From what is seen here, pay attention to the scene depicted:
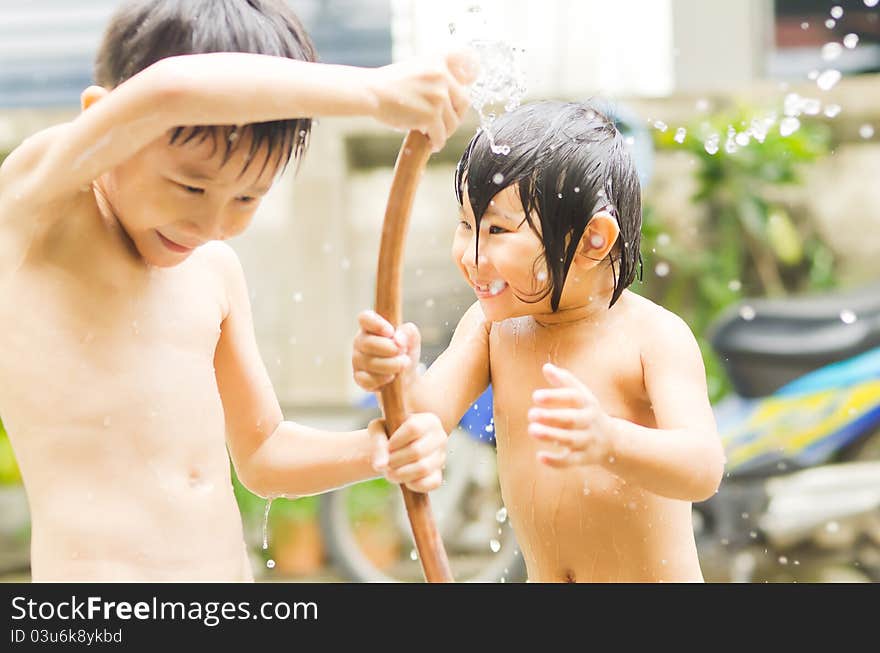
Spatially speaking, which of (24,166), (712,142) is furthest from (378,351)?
(712,142)

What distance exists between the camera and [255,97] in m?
0.66

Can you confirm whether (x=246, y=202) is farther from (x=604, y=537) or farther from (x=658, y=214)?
(x=658, y=214)

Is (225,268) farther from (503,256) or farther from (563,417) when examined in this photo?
(563,417)

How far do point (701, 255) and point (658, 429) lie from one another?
4.17ft

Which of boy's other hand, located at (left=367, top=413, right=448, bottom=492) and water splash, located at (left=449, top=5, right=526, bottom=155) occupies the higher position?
water splash, located at (left=449, top=5, right=526, bottom=155)

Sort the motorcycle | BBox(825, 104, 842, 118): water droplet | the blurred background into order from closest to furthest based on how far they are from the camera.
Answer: the blurred background, the motorcycle, BBox(825, 104, 842, 118): water droplet

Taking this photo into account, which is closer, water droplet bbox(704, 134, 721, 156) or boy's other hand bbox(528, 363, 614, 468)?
boy's other hand bbox(528, 363, 614, 468)

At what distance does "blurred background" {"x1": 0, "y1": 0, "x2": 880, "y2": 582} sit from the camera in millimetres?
1687

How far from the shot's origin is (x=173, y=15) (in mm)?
750

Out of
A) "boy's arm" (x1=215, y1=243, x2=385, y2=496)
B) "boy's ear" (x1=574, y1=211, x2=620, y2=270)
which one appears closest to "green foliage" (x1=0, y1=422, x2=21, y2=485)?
"boy's arm" (x1=215, y1=243, x2=385, y2=496)

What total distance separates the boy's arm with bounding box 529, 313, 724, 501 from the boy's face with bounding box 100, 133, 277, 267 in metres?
0.23

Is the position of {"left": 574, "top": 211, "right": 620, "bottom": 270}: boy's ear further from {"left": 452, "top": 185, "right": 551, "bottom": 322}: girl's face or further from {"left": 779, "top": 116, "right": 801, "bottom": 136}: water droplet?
{"left": 779, "top": 116, "right": 801, "bottom": 136}: water droplet

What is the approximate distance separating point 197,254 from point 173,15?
19 centimetres

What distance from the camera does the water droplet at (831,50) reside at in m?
2.14
